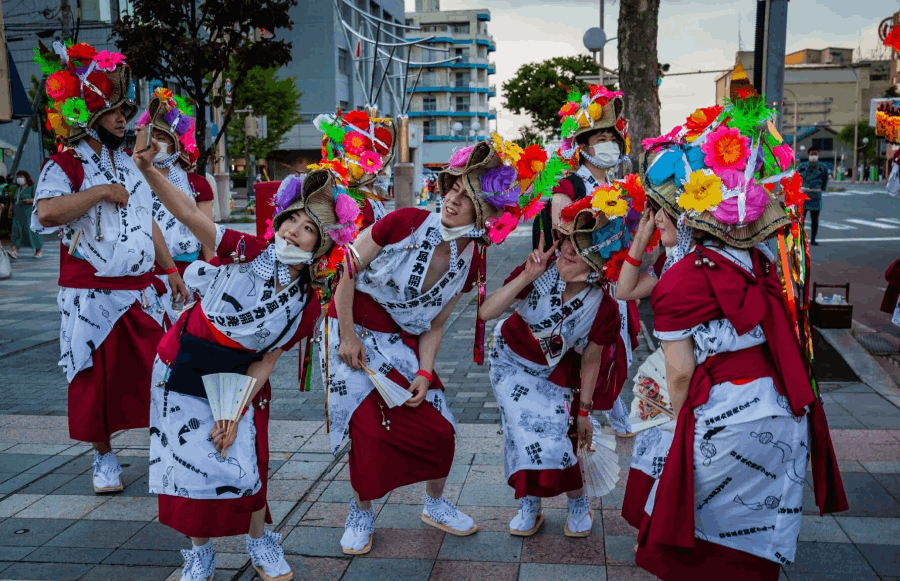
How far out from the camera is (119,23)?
8.73 meters

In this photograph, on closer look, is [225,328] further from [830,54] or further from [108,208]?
[830,54]

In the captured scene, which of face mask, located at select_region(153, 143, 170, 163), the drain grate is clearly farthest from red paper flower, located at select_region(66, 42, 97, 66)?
the drain grate

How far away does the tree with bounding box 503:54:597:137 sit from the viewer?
52875 millimetres

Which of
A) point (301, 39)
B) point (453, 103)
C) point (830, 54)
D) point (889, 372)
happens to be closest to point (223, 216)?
point (889, 372)

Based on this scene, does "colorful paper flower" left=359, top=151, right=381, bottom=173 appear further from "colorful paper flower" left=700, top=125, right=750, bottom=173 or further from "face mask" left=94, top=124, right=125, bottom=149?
"colorful paper flower" left=700, top=125, right=750, bottom=173

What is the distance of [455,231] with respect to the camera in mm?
3527

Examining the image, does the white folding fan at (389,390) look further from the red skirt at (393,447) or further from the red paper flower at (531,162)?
the red paper flower at (531,162)

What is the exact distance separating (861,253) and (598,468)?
14.0 meters

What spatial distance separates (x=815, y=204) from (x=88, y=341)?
14.8 metres

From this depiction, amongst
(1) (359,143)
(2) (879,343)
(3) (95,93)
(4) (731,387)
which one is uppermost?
(3) (95,93)

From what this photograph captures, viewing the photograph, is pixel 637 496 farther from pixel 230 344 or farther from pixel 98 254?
pixel 98 254

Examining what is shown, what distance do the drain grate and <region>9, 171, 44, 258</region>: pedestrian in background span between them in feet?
48.8

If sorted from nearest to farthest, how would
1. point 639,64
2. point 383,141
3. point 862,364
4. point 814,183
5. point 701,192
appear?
point 701,192 < point 383,141 < point 862,364 < point 639,64 < point 814,183

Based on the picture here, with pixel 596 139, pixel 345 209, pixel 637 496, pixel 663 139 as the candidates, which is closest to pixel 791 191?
pixel 663 139
